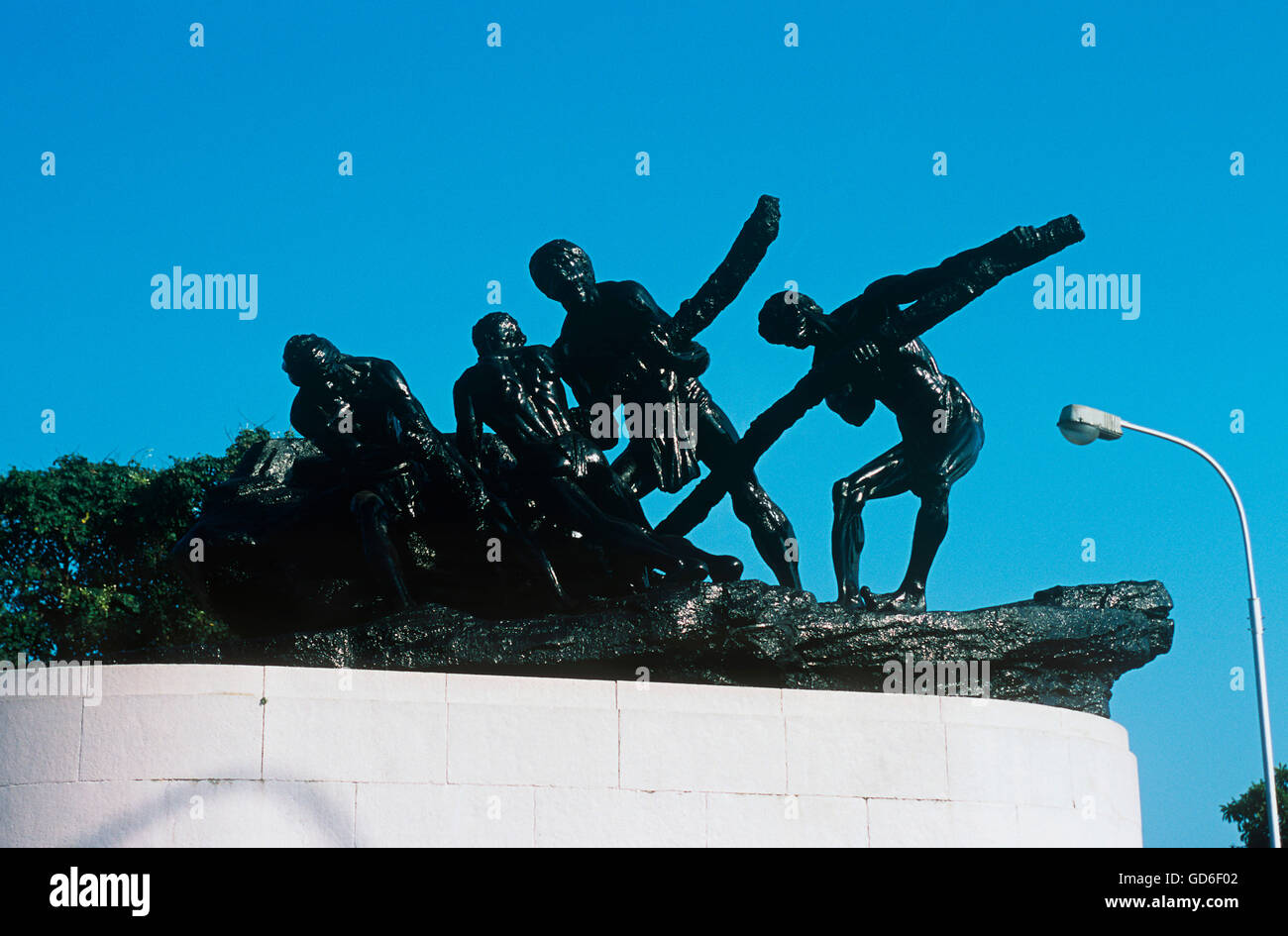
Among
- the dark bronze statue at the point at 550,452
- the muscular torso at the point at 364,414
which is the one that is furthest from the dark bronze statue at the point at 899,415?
the muscular torso at the point at 364,414

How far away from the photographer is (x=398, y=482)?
10180mm

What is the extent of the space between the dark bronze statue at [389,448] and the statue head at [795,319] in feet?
8.70

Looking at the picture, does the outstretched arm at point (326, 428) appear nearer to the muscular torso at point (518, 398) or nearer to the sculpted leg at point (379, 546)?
the sculpted leg at point (379, 546)

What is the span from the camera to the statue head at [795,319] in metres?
11.2

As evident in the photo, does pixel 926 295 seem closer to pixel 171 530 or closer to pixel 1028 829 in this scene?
pixel 1028 829

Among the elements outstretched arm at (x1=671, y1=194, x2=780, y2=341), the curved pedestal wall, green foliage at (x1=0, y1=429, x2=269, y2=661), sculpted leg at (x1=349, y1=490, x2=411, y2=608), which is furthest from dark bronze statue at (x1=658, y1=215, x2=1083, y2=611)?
green foliage at (x1=0, y1=429, x2=269, y2=661)

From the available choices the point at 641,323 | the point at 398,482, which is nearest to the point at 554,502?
the point at 398,482

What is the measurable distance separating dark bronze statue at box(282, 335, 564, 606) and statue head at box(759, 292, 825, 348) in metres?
2.65

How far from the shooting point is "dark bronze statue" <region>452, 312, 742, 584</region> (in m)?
10.2

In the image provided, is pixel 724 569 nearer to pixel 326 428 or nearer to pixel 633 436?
pixel 633 436

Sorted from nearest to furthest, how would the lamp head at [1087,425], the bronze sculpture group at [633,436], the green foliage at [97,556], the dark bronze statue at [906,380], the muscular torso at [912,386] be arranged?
the bronze sculpture group at [633,436]
the dark bronze statue at [906,380]
the muscular torso at [912,386]
the lamp head at [1087,425]
the green foliage at [97,556]

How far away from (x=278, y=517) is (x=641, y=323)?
10.4 feet

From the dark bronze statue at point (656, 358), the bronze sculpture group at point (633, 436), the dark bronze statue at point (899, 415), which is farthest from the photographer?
the dark bronze statue at point (656, 358)
